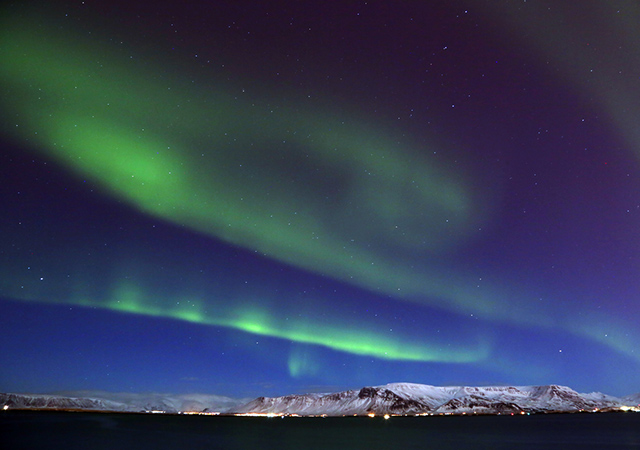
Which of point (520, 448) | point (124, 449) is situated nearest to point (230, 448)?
point (124, 449)

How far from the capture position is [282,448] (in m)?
109

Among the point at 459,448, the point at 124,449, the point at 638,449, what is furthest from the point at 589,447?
the point at 124,449

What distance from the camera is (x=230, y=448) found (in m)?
106

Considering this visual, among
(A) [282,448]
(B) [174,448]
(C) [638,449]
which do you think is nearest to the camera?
(C) [638,449]

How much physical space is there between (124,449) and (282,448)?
119ft

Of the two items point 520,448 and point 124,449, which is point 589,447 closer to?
point 520,448

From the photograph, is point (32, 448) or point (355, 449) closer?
point (32, 448)

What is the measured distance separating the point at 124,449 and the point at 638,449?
4409 inches

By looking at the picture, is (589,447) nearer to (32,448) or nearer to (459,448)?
(459,448)

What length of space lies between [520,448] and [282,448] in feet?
184

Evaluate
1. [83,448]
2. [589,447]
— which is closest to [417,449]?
[589,447]

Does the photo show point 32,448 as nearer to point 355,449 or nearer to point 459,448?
point 355,449

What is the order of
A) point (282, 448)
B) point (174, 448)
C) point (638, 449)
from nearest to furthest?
point (638, 449) < point (174, 448) < point (282, 448)

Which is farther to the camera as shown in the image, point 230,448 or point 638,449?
point 230,448
